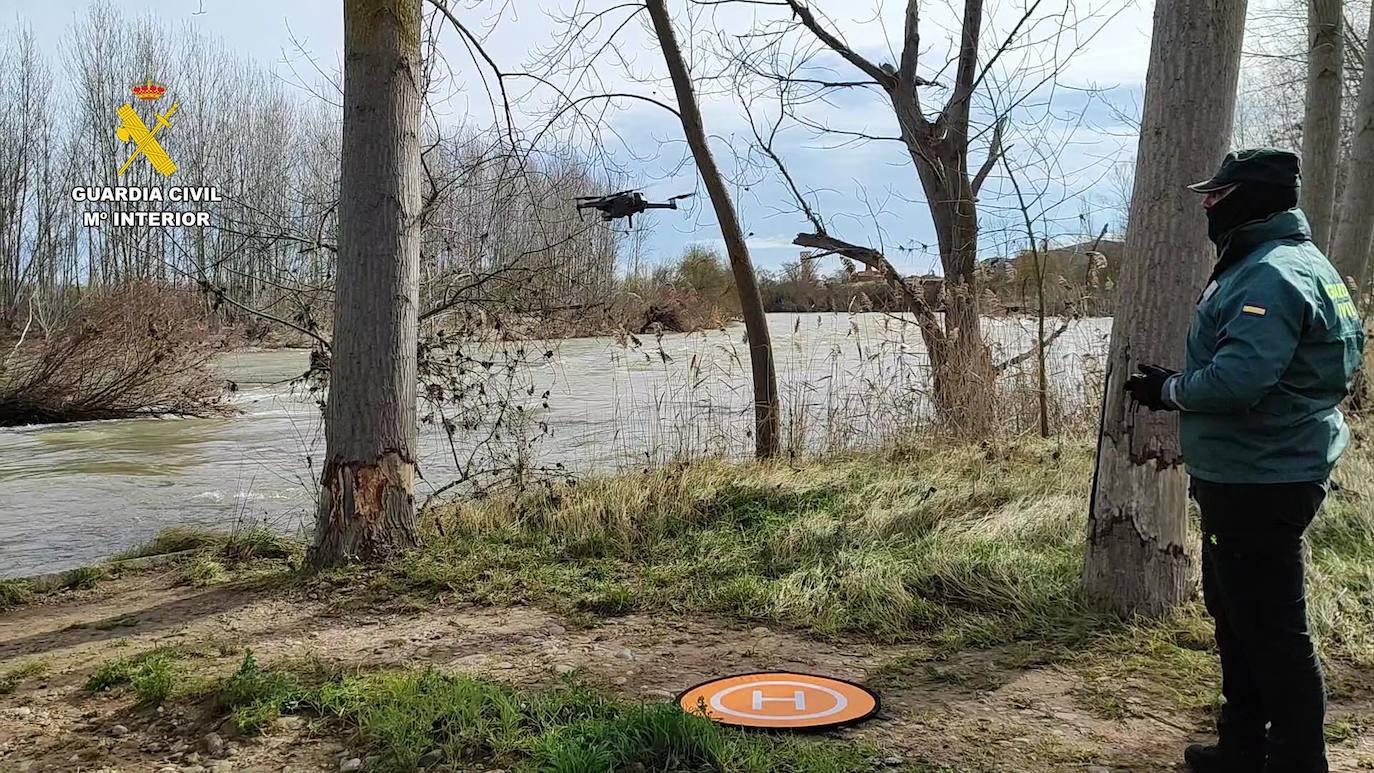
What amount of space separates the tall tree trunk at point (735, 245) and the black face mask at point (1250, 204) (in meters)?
5.59

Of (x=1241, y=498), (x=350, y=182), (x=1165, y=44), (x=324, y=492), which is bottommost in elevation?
(x=324, y=492)

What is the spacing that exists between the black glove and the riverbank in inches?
43.5

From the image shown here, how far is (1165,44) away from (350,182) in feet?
12.8

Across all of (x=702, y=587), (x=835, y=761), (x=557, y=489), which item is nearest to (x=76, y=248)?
(x=557, y=489)

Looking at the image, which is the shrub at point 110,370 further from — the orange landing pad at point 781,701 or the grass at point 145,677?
the orange landing pad at point 781,701

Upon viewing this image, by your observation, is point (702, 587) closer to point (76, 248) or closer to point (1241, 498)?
point (1241, 498)

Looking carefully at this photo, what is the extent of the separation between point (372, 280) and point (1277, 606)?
14.0ft

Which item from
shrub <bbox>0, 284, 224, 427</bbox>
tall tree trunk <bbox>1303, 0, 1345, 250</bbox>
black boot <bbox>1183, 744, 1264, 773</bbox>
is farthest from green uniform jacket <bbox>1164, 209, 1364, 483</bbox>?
shrub <bbox>0, 284, 224, 427</bbox>

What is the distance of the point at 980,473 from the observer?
681 cm

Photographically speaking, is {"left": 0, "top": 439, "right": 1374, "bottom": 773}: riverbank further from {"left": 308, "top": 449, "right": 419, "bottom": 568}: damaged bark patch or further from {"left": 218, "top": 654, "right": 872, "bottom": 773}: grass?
{"left": 308, "top": 449, "right": 419, "bottom": 568}: damaged bark patch

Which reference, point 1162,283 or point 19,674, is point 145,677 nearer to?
point 19,674

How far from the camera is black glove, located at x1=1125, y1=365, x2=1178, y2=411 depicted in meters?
2.96

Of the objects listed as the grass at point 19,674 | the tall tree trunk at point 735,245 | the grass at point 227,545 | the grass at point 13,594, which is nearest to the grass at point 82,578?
the grass at point 13,594

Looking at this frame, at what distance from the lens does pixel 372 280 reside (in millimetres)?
5281
